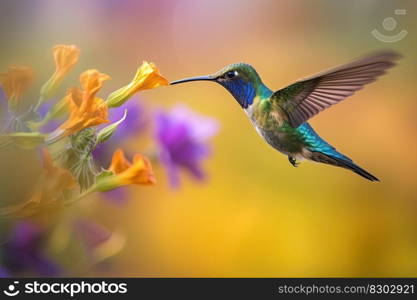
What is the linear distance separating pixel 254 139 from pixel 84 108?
70 cm

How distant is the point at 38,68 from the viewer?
997mm

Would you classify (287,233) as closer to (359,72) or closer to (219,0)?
(219,0)

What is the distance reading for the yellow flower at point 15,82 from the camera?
411 mm

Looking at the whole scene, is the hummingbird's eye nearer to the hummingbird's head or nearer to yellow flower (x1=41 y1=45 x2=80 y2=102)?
the hummingbird's head

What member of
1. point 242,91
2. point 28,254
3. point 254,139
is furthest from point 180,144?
point 254,139

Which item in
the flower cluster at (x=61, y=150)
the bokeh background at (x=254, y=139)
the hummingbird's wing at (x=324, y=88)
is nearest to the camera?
the flower cluster at (x=61, y=150)

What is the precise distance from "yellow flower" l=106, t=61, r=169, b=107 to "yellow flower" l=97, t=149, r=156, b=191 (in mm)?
50

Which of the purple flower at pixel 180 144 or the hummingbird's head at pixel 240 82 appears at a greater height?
the hummingbird's head at pixel 240 82

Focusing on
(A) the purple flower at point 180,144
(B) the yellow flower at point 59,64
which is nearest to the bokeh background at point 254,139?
(A) the purple flower at point 180,144

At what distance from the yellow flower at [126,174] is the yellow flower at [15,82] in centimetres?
9

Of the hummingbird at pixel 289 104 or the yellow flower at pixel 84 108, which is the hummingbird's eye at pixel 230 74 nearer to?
the hummingbird at pixel 289 104

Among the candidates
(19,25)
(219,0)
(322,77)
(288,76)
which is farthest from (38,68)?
(322,77)

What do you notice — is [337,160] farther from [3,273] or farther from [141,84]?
[3,273]

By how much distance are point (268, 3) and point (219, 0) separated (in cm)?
10
